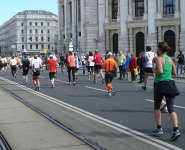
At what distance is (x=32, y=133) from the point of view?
7312 mm

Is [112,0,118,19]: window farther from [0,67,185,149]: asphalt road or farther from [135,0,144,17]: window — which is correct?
[0,67,185,149]: asphalt road

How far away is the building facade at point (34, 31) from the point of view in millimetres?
137000

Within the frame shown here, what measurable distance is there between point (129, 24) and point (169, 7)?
6.35 metres

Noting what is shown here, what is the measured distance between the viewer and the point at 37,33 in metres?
141

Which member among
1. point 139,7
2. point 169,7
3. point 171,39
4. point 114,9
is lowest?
point 171,39

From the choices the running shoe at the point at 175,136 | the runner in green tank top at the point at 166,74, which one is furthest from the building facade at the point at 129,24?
the running shoe at the point at 175,136

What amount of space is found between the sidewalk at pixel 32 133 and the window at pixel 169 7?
3784cm

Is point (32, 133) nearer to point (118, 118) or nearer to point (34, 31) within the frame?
point (118, 118)

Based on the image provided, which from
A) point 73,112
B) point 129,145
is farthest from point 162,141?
point 73,112

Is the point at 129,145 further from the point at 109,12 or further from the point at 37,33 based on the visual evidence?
the point at 37,33

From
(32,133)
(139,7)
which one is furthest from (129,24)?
(32,133)

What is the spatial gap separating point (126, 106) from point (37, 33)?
5251 inches

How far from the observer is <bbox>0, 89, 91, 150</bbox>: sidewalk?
→ 20.7 feet

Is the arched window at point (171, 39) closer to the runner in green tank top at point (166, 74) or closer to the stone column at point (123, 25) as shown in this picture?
the stone column at point (123, 25)
